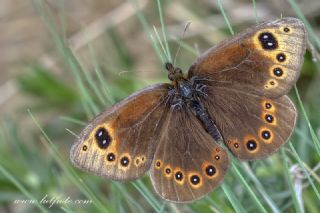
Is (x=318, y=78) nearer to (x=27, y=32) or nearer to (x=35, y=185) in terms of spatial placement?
(x=35, y=185)

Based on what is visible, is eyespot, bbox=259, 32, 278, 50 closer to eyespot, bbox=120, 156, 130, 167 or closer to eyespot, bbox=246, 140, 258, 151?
eyespot, bbox=246, 140, 258, 151

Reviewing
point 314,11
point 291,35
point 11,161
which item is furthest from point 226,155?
point 314,11

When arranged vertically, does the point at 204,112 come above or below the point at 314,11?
above

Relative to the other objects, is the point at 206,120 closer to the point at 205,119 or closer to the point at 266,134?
the point at 205,119

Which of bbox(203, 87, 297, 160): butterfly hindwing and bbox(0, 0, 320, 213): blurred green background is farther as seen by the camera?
bbox(0, 0, 320, 213): blurred green background

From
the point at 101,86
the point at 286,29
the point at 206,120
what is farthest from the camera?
the point at 101,86

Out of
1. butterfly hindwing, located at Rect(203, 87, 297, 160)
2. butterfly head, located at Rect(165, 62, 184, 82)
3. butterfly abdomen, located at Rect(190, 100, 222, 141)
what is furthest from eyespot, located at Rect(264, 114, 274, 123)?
butterfly head, located at Rect(165, 62, 184, 82)

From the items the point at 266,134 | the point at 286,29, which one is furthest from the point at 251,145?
the point at 286,29
